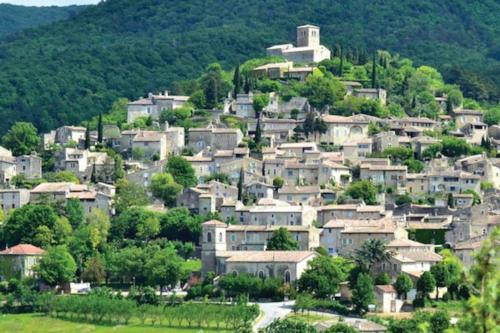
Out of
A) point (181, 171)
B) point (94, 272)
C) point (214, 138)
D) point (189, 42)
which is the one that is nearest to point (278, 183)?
point (181, 171)

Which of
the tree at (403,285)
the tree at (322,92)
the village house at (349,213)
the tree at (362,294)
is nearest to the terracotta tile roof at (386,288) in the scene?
the tree at (403,285)

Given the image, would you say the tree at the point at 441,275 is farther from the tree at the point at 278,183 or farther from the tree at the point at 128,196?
the tree at the point at 128,196

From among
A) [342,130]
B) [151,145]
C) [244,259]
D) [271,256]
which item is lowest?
[244,259]

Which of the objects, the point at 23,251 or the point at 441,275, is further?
the point at 23,251

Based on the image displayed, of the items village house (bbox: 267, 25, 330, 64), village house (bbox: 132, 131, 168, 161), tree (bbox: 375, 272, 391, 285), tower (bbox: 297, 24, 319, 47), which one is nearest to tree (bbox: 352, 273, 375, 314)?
tree (bbox: 375, 272, 391, 285)

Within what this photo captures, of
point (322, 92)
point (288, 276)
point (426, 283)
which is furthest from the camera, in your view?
point (322, 92)

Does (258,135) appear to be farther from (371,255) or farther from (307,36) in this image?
(307,36)

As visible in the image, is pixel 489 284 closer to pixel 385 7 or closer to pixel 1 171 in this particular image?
pixel 1 171
